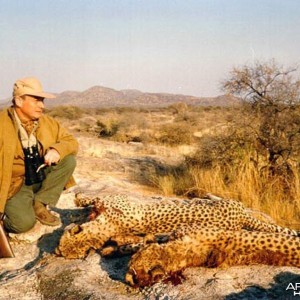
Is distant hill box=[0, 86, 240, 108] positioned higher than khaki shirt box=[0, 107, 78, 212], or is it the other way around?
khaki shirt box=[0, 107, 78, 212]

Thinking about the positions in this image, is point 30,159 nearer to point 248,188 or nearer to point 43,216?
point 43,216

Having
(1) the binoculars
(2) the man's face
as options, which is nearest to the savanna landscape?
(1) the binoculars

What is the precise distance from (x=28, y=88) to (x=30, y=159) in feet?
2.35

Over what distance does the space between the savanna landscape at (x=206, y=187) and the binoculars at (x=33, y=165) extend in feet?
1.69

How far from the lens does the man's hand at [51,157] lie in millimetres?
4641

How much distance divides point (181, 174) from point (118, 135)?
8.39 m

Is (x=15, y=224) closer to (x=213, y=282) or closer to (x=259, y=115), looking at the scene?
(x=213, y=282)

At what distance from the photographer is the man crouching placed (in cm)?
455

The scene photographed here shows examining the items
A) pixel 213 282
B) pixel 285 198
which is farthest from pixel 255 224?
pixel 285 198

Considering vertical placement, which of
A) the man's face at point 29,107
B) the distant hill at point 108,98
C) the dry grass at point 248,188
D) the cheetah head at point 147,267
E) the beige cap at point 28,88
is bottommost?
the distant hill at point 108,98

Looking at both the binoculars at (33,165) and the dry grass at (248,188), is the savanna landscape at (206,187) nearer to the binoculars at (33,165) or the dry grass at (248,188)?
the dry grass at (248,188)

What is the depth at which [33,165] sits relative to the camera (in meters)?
4.79

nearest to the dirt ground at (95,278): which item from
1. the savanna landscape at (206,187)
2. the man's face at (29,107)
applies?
the savanna landscape at (206,187)

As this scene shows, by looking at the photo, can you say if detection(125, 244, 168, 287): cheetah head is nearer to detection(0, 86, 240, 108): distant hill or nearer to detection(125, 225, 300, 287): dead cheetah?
detection(125, 225, 300, 287): dead cheetah
